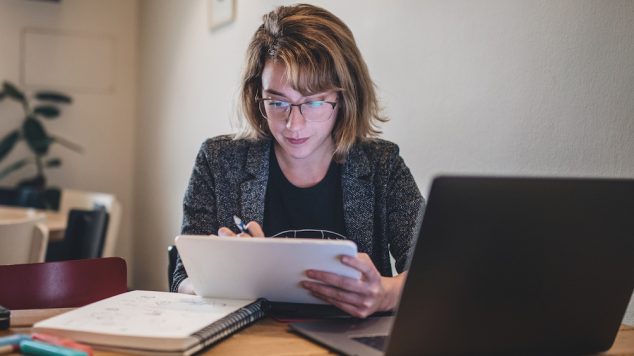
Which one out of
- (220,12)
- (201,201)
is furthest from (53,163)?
(201,201)

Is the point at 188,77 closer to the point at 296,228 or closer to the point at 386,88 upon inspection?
the point at 386,88

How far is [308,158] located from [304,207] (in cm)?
13

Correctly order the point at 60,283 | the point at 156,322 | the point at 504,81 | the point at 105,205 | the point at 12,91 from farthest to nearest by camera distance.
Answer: the point at 12,91 → the point at 105,205 → the point at 504,81 → the point at 60,283 → the point at 156,322

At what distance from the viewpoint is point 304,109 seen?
164 centimetres

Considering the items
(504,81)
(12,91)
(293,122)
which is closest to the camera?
(293,122)

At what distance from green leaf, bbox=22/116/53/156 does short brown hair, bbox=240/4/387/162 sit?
3691 millimetres

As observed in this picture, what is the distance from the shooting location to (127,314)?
112cm

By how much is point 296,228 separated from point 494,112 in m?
0.63

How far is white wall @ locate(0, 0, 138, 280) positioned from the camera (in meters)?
5.29

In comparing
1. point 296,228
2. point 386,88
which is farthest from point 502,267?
point 386,88

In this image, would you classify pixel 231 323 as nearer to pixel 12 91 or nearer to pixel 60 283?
pixel 60 283

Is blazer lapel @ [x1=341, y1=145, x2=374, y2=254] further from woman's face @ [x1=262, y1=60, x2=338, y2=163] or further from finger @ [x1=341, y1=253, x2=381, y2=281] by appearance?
finger @ [x1=341, y1=253, x2=381, y2=281]

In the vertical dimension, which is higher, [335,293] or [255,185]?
[255,185]

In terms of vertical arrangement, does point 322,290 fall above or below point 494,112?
below
